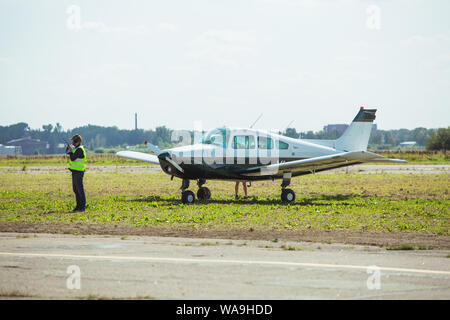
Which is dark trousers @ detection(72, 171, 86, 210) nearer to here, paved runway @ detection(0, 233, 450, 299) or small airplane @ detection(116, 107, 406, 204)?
small airplane @ detection(116, 107, 406, 204)

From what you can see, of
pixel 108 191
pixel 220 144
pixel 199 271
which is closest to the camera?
pixel 199 271

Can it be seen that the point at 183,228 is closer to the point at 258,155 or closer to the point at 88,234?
the point at 88,234

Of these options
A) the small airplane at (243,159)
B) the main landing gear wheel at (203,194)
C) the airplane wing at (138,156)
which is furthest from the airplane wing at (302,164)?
the airplane wing at (138,156)

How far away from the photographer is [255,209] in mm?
17078

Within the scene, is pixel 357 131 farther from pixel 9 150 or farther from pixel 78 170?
pixel 9 150

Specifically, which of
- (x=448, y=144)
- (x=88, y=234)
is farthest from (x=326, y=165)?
(x=448, y=144)

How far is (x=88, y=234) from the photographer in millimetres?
11984

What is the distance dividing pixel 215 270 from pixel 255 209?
9109 mm

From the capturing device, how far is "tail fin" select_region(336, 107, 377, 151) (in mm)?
23203

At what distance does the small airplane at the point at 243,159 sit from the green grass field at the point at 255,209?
2.97 feet

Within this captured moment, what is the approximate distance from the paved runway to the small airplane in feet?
26.8

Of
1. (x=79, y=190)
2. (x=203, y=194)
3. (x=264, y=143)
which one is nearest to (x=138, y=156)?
(x=203, y=194)

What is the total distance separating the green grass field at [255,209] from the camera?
13.8 metres
